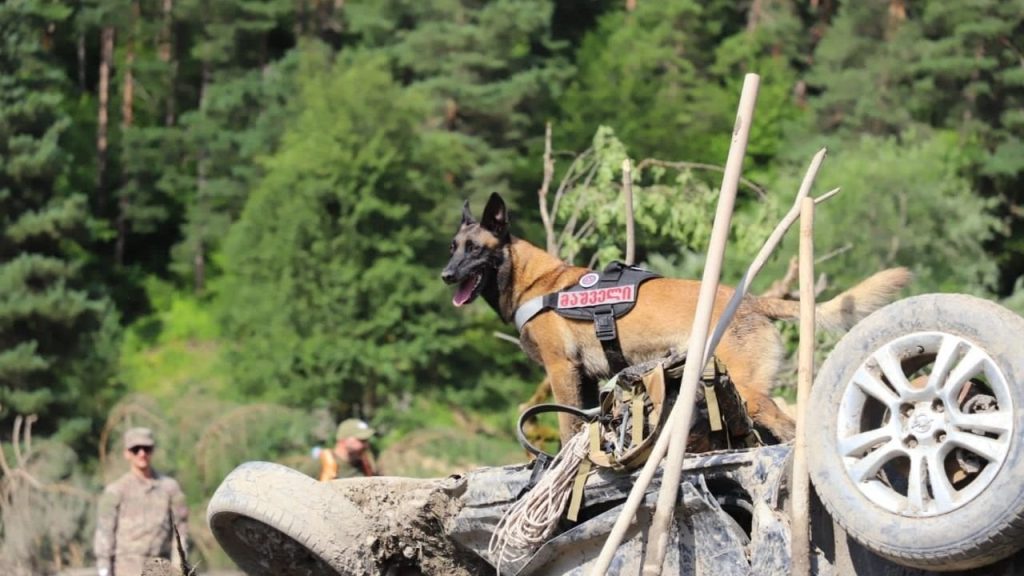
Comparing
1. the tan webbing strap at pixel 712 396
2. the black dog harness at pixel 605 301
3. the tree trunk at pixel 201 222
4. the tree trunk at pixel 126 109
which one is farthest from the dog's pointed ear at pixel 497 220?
the tree trunk at pixel 126 109

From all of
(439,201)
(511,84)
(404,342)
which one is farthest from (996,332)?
(511,84)

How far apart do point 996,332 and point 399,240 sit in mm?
40823

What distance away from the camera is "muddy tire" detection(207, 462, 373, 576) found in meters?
7.10

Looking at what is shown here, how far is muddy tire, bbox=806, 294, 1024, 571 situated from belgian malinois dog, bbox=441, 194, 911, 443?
1.84m

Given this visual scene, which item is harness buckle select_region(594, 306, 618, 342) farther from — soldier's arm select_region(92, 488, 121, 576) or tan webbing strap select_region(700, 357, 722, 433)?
soldier's arm select_region(92, 488, 121, 576)

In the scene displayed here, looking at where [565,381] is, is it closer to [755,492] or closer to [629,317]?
[629,317]

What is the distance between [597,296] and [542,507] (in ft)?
7.23

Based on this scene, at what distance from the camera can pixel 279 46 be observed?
217ft

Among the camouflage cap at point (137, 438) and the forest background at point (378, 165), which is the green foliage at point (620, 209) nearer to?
the camouflage cap at point (137, 438)

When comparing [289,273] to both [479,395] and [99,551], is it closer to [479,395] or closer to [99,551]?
[479,395]

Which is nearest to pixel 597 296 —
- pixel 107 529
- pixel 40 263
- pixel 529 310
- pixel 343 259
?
pixel 529 310

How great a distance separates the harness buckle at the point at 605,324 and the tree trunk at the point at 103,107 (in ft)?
186

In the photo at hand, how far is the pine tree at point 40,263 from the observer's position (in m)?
40.8

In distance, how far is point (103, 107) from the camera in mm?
63781
